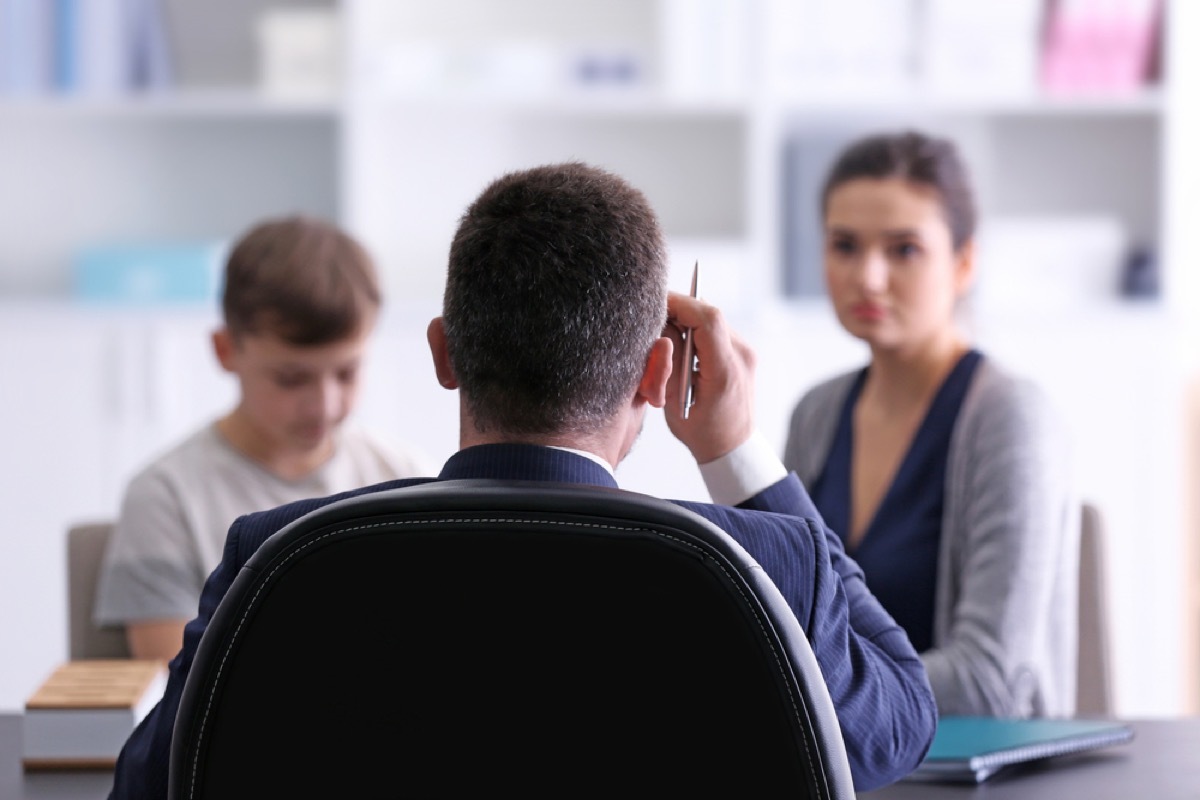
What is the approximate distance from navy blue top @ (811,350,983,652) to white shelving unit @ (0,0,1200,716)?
1310 millimetres

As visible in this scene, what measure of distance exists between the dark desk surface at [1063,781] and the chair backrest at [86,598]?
384 mm

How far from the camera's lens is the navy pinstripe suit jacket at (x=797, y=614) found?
904 millimetres

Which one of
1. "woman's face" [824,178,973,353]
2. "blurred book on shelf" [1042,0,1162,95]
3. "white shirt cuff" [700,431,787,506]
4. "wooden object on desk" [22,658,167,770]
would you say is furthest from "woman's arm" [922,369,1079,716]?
"blurred book on shelf" [1042,0,1162,95]

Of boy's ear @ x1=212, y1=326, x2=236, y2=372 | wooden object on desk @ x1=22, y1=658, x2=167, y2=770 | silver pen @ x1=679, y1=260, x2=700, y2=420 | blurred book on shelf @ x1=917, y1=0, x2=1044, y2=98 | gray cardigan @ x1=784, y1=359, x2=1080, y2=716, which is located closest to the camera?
silver pen @ x1=679, y1=260, x2=700, y2=420

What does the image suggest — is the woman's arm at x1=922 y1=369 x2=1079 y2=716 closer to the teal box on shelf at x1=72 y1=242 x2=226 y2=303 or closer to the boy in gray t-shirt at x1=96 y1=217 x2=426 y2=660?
the boy in gray t-shirt at x1=96 y1=217 x2=426 y2=660

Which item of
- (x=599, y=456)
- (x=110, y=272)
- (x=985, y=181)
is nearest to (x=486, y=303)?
(x=599, y=456)

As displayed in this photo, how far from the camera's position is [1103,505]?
3.13 metres

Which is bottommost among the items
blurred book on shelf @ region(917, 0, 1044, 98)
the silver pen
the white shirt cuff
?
the white shirt cuff

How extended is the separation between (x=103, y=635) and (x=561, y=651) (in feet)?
3.71

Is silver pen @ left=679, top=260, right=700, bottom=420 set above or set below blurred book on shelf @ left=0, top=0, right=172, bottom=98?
below

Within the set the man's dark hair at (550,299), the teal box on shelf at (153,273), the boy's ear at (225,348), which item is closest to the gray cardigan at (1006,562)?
the man's dark hair at (550,299)

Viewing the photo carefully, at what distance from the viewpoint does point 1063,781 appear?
118cm

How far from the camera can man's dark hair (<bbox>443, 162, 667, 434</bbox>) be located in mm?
928

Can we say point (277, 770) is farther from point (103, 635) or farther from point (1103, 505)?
point (1103, 505)
